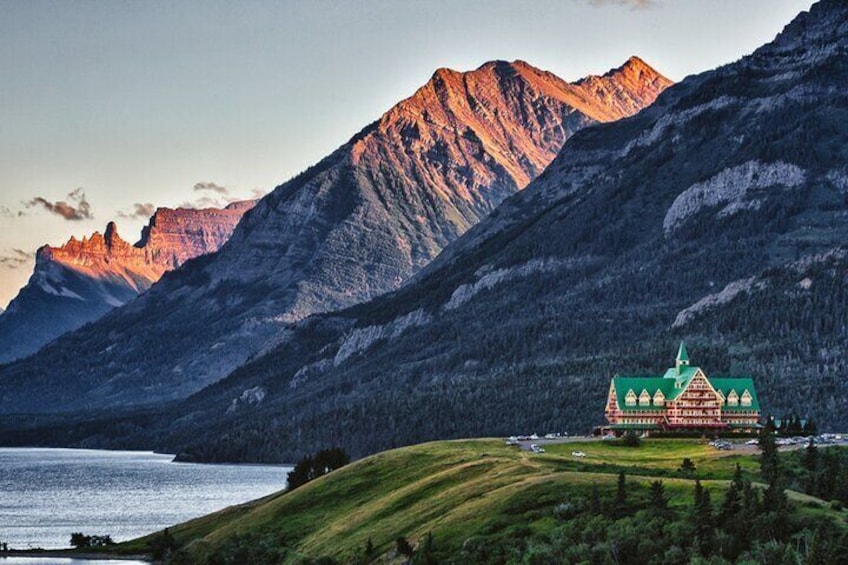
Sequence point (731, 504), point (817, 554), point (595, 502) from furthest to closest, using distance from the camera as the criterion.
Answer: point (595, 502)
point (731, 504)
point (817, 554)

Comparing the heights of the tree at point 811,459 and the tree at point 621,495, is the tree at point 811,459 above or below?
above

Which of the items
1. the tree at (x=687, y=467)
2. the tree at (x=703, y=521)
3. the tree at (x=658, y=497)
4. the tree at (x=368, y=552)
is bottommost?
the tree at (x=368, y=552)

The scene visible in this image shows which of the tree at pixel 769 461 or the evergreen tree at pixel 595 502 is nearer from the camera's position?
the evergreen tree at pixel 595 502

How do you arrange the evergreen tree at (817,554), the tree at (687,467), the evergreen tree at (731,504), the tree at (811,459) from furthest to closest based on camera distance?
1. the tree at (687,467)
2. the tree at (811,459)
3. the evergreen tree at (731,504)
4. the evergreen tree at (817,554)

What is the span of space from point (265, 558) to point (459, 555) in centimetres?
4424

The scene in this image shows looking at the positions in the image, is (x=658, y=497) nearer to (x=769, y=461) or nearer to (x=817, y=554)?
(x=769, y=461)

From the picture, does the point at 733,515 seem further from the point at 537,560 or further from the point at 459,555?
the point at 459,555

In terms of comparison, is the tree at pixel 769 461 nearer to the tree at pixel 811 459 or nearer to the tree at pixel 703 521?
the tree at pixel 811 459

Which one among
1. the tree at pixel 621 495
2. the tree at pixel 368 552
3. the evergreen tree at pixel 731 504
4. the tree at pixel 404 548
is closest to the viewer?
the evergreen tree at pixel 731 504

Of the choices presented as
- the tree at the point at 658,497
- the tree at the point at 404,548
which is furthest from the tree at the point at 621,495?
the tree at the point at 404,548

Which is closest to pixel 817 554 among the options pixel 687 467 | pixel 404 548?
pixel 404 548

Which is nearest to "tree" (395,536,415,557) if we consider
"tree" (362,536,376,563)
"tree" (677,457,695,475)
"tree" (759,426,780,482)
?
"tree" (362,536,376,563)

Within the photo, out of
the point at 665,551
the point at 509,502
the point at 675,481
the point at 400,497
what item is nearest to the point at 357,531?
the point at 400,497

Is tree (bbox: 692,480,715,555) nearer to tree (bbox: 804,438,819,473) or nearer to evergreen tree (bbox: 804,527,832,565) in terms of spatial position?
evergreen tree (bbox: 804,527,832,565)
